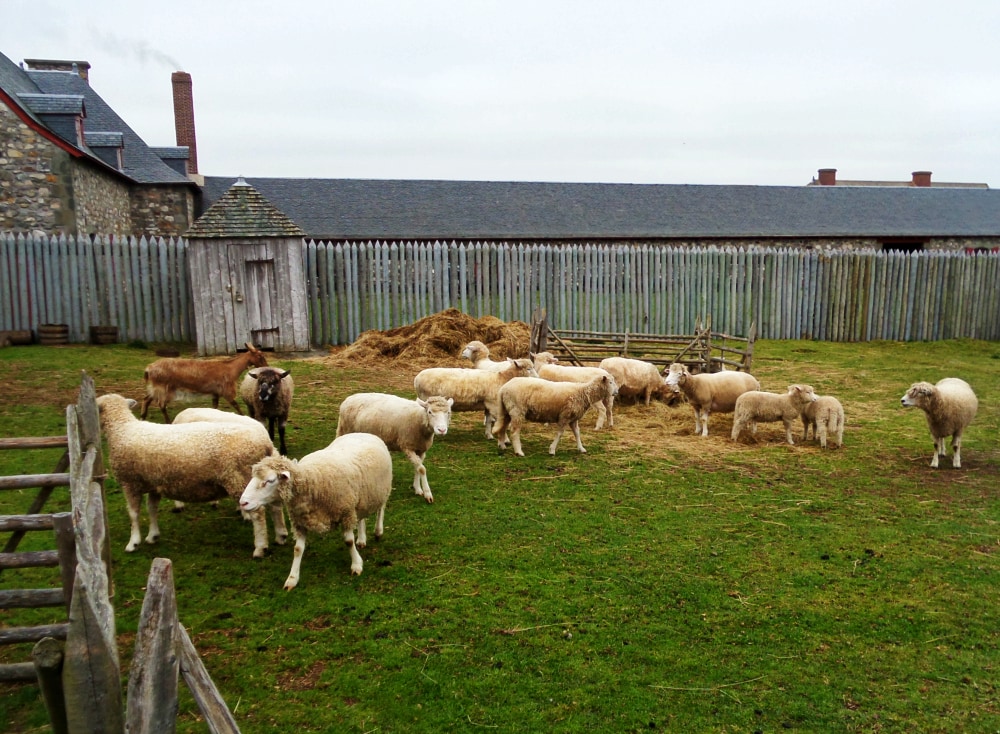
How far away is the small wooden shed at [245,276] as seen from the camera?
1780 centimetres

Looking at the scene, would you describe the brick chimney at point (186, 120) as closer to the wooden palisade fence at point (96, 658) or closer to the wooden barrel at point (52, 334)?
the wooden barrel at point (52, 334)

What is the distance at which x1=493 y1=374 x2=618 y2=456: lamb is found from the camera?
10.5 meters

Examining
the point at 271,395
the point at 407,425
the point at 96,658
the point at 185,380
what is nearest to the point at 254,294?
the point at 185,380

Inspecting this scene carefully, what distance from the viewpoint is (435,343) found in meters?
17.4

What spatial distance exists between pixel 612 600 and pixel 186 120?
106 feet

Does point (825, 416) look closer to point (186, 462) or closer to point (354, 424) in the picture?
point (354, 424)

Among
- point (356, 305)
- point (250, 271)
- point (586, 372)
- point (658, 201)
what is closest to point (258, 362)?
point (586, 372)

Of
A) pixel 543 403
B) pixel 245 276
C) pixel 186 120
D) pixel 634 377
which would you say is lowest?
pixel 634 377

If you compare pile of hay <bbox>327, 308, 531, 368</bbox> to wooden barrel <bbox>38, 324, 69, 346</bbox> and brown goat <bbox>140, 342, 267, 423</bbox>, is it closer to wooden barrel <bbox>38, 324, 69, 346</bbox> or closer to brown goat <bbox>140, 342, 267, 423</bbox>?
brown goat <bbox>140, 342, 267, 423</bbox>

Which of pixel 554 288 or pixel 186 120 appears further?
pixel 186 120

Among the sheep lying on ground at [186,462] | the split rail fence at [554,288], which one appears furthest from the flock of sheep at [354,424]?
the split rail fence at [554,288]

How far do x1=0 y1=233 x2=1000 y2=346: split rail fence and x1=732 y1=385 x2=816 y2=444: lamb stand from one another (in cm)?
657

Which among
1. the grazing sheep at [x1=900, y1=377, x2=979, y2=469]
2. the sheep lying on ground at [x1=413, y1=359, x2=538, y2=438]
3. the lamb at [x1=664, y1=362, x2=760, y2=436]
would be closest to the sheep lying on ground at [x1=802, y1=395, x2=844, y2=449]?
the grazing sheep at [x1=900, y1=377, x2=979, y2=469]

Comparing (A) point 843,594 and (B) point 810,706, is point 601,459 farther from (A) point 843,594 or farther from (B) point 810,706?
(B) point 810,706
